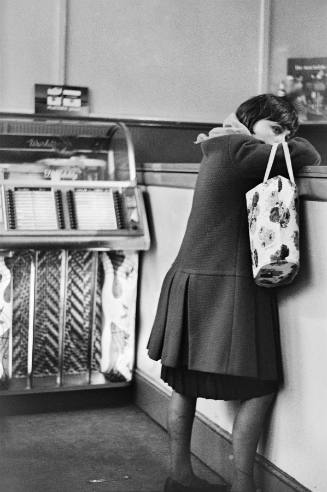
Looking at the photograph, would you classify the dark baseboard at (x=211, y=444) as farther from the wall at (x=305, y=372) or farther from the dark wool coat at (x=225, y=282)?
the dark wool coat at (x=225, y=282)

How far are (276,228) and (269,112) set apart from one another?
0.52 meters

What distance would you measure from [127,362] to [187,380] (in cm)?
125

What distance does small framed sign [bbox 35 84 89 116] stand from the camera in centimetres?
452

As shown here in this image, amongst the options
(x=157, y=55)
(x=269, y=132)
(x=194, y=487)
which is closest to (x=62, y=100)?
(x=157, y=55)

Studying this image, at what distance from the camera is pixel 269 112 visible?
3021mm

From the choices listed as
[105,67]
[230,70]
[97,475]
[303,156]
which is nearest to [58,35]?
[105,67]

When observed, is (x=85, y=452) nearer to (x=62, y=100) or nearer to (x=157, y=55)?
(x=62, y=100)

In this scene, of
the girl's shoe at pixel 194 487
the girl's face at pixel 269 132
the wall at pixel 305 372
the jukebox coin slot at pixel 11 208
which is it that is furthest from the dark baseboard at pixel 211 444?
the girl's face at pixel 269 132

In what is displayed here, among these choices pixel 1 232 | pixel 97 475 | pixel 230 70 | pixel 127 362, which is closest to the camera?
pixel 97 475

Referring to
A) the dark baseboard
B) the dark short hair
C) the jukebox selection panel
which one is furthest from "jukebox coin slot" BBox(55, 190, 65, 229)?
the dark short hair

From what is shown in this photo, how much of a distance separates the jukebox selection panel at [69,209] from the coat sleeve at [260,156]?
4.34 ft

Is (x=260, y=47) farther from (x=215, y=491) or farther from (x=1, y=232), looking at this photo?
(x=215, y=491)

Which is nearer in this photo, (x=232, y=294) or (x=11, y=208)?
(x=232, y=294)

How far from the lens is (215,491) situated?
10.5ft
